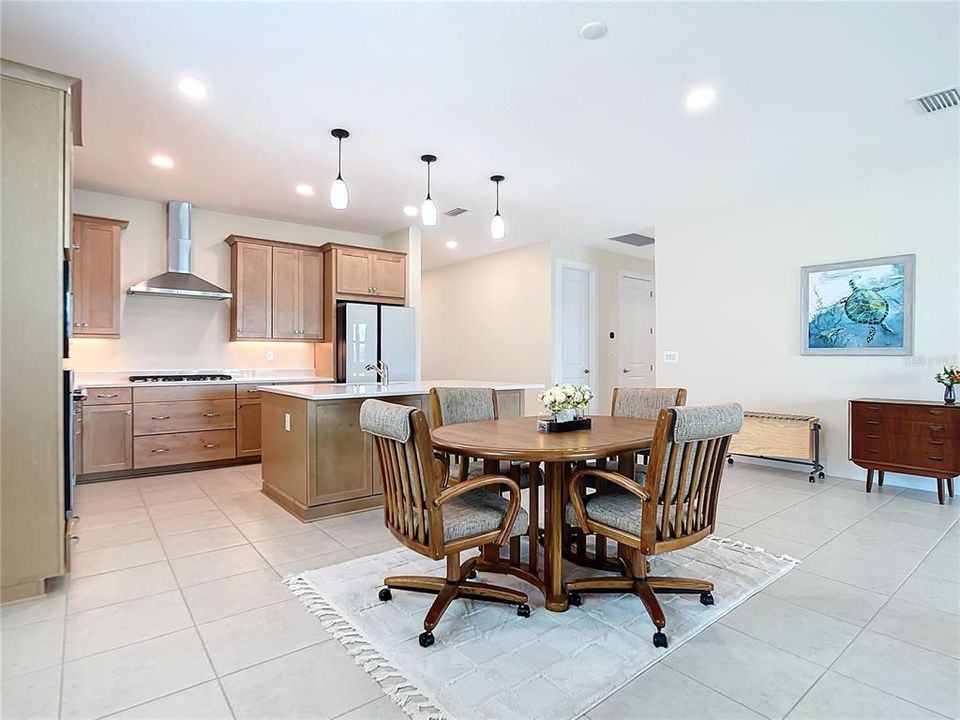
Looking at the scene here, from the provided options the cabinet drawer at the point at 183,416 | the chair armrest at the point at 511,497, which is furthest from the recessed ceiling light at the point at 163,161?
the chair armrest at the point at 511,497

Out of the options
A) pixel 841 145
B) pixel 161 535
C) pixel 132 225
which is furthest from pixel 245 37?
pixel 841 145

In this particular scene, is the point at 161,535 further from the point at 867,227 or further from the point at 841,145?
the point at 867,227

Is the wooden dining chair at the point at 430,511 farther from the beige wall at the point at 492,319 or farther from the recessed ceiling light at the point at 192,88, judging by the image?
the beige wall at the point at 492,319

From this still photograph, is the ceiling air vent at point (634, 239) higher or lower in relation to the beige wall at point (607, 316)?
higher

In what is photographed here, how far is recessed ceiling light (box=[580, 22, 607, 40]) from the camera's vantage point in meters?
2.35

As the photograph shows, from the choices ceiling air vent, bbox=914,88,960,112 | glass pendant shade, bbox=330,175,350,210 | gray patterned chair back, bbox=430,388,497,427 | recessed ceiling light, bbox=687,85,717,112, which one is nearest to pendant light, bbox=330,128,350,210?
glass pendant shade, bbox=330,175,350,210

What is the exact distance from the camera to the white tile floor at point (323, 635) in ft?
5.25

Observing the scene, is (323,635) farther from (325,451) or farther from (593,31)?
(593,31)

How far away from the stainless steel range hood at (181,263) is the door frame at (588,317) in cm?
384

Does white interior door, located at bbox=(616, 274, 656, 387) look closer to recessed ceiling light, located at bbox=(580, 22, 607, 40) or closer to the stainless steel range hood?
the stainless steel range hood

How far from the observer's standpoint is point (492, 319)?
7.52 metres

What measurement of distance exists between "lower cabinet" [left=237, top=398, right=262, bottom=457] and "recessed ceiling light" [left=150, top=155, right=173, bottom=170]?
2.21m

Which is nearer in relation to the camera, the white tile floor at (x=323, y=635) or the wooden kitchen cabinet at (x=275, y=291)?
the white tile floor at (x=323, y=635)

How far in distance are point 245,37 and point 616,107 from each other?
207 cm
